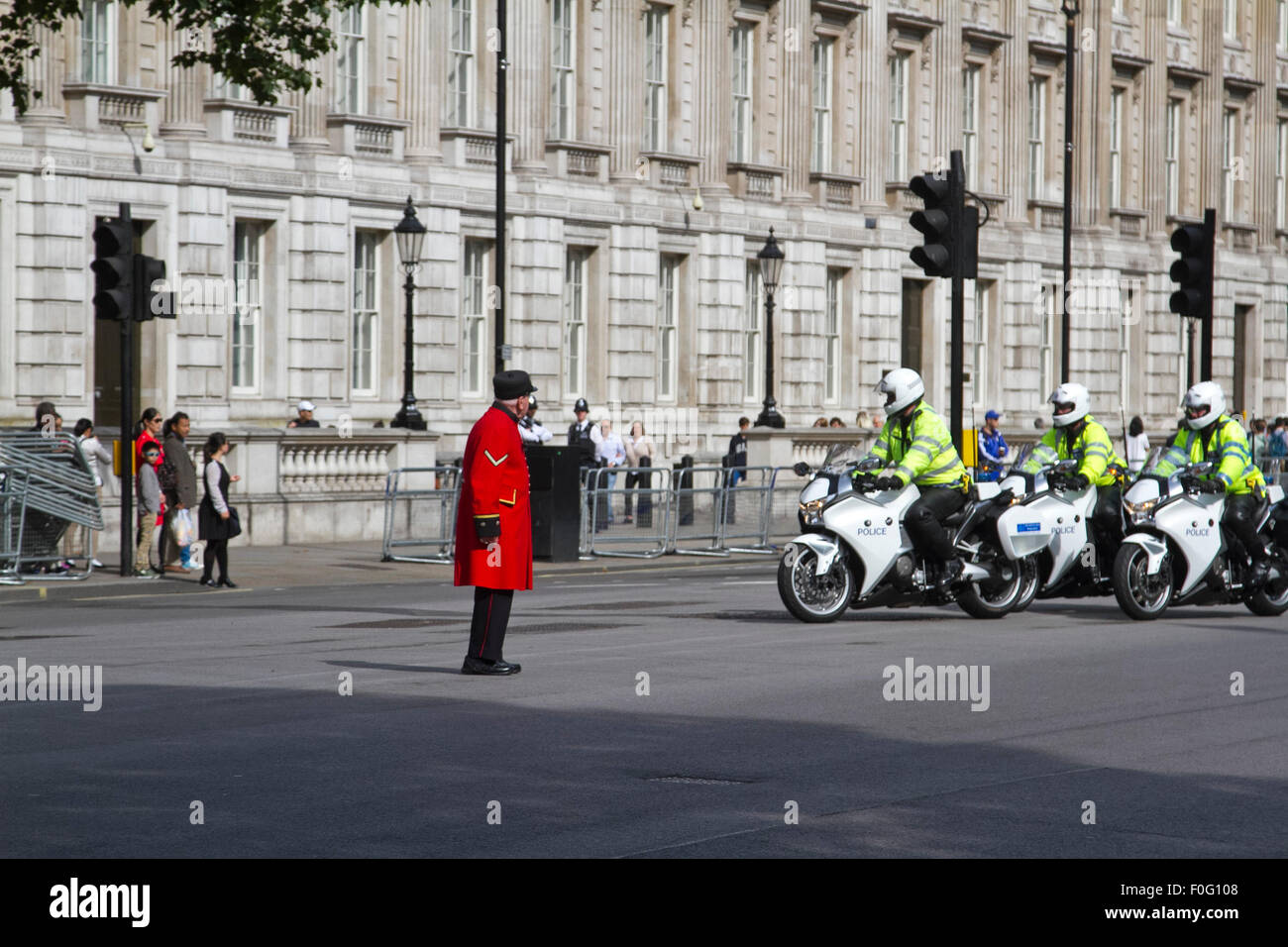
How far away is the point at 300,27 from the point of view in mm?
22234

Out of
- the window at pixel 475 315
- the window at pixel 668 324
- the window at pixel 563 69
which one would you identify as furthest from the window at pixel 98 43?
the window at pixel 668 324

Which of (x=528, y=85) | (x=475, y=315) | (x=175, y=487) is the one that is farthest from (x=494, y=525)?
(x=528, y=85)

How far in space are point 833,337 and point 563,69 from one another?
965 cm

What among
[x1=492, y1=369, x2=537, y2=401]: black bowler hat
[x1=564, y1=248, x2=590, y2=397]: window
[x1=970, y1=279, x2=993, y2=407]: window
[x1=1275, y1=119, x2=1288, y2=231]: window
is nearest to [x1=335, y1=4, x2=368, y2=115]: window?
[x1=564, y1=248, x2=590, y2=397]: window

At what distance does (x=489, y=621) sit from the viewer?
1277cm

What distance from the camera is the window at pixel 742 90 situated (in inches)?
1672

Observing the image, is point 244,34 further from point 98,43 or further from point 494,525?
point 494,525

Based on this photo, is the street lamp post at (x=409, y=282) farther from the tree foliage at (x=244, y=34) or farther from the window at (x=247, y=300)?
the tree foliage at (x=244, y=34)

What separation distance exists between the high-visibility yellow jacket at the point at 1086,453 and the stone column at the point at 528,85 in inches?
830

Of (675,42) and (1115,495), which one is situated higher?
(675,42)

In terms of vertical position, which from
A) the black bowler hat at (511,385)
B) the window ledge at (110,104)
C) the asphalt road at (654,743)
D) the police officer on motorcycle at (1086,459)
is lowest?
the asphalt road at (654,743)

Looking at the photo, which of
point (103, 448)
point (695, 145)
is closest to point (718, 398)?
point (695, 145)
